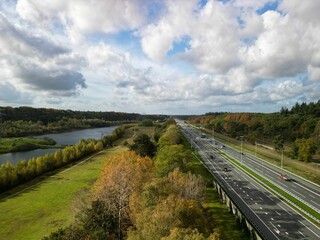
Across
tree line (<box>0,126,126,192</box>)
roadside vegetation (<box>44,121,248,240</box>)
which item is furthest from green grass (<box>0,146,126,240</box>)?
roadside vegetation (<box>44,121,248,240</box>)

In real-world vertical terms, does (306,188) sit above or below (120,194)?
below

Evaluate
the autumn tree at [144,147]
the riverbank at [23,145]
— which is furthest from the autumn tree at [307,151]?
the riverbank at [23,145]

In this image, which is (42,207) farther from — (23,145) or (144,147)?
(23,145)

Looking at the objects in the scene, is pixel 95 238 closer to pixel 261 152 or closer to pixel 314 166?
pixel 314 166

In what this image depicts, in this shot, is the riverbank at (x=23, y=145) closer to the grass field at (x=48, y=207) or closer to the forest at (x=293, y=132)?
the grass field at (x=48, y=207)

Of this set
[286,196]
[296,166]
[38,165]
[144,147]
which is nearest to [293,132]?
[296,166]

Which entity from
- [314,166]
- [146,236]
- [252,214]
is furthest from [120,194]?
[314,166]
